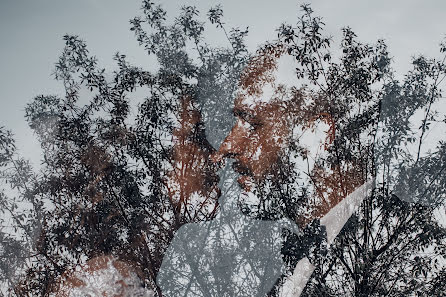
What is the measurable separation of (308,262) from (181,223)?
4.02m

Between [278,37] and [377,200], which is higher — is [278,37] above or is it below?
above

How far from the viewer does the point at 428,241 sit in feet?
30.6

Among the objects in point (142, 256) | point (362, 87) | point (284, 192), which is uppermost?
point (362, 87)

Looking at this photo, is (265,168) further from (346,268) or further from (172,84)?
(172,84)

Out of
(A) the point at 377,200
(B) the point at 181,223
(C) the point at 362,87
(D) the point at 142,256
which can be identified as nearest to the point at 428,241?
(A) the point at 377,200

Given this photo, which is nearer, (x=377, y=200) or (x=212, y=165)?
(x=377, y=200)

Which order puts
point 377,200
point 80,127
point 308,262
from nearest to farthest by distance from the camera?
point 308,262 < point 377,200 < point 80,127

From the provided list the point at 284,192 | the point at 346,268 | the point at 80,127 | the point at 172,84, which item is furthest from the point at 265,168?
the point at 80,127

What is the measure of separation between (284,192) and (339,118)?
2.06 m

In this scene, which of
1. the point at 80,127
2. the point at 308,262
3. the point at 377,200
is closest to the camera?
the point at 308,262

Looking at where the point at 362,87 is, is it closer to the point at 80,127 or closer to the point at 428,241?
the point at 428,241

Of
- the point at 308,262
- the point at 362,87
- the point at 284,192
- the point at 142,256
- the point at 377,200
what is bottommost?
the point at 142,256

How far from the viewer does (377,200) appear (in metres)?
9.59

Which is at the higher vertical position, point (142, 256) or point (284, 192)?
point (284, 192)
